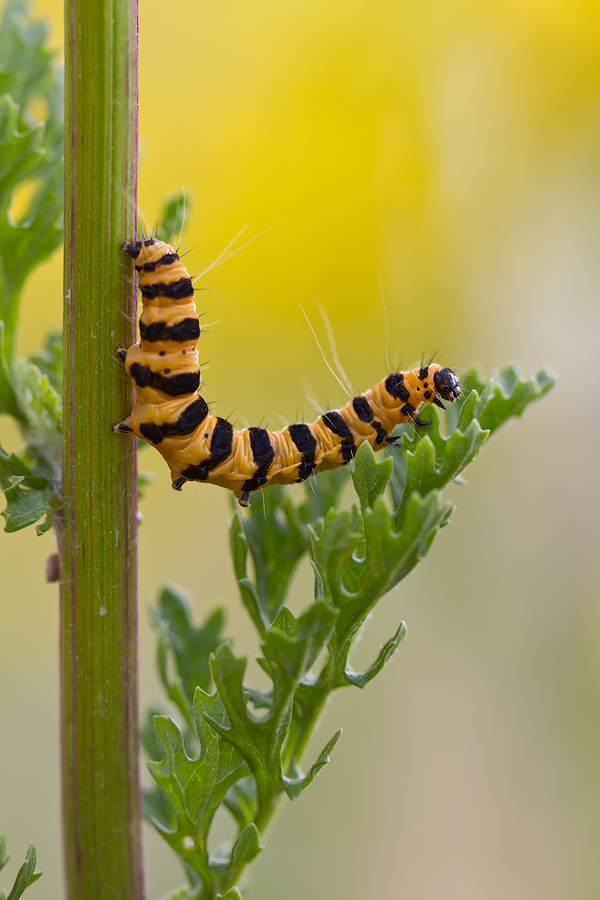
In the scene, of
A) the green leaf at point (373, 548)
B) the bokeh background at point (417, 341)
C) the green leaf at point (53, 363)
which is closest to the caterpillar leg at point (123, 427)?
the green leaf at point (373, 548)

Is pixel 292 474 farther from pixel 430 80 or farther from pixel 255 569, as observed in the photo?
pixel 430 80

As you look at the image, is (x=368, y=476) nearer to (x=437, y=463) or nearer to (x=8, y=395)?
(x=437, y=463)

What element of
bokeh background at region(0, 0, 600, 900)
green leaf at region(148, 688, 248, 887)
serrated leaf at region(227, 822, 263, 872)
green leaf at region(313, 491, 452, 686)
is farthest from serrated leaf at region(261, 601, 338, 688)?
bokeh background at region(0, 0, 600, 900)

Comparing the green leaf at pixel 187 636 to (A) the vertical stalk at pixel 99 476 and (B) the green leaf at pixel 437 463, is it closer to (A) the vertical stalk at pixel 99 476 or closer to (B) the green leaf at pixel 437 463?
(A) the vertical stalk at pixel 99 476

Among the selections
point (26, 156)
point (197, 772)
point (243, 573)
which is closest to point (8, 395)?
point (26, 156)

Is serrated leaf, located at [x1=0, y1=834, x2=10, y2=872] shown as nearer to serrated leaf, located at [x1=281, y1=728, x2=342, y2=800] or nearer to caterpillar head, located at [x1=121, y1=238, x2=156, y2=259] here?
serrated leaf, located at [x1=281, y1=728, x2=342, y2=800]
